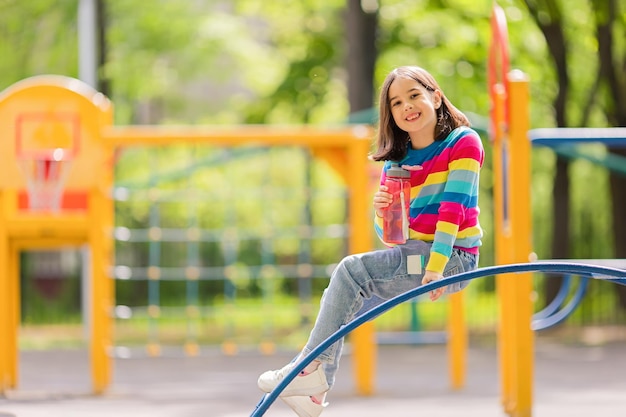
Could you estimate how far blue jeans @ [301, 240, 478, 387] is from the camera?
3.95 meters

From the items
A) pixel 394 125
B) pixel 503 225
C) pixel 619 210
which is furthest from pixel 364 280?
pixel 619 210

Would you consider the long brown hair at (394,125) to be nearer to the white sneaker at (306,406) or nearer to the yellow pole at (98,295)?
the white sneaker at (306,406)

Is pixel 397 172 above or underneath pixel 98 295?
above

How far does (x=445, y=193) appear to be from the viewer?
387 centimetres

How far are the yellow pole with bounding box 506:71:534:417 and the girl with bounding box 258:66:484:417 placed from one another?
186 centimetres

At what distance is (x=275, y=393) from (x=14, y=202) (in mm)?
4352

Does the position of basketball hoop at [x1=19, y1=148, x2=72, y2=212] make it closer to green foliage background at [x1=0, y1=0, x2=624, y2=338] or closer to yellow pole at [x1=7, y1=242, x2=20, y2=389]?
yellow pole at [x1=7, y1=242, x2=20, y2=389]

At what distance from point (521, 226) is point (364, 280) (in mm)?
2039

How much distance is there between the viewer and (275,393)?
3832 mm

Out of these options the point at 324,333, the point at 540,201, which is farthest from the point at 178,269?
the point at 324,333

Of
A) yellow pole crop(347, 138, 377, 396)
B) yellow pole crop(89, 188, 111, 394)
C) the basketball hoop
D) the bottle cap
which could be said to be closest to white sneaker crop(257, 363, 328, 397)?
the bottle cap

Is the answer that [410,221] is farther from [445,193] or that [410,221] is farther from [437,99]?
[437,99]

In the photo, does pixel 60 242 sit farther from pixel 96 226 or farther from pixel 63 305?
pixel 63 305

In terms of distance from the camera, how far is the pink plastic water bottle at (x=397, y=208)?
3850 millimetres
